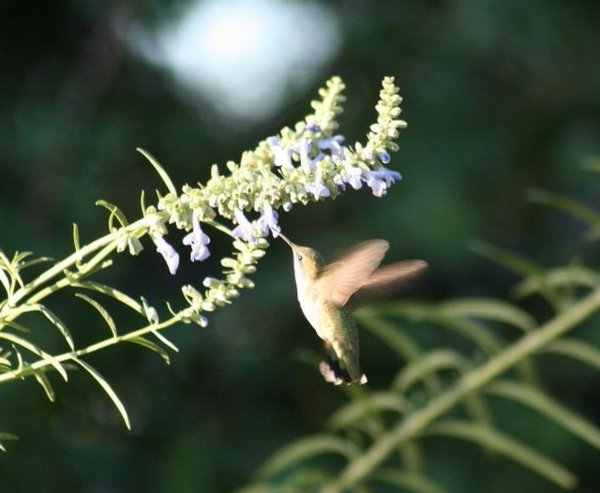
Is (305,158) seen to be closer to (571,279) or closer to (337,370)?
(337,370)

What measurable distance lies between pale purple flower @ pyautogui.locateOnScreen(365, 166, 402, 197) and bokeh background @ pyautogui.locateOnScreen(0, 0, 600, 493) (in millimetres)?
2990

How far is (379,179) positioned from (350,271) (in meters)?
0.33

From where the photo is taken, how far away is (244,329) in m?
4.50

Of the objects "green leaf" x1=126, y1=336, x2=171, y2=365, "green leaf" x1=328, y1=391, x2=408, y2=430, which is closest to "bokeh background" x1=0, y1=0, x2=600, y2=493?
"green leaf" x1=328, y1=391, x2=408, y2=430

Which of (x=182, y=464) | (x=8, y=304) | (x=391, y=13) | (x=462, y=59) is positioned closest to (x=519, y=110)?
(x=462, y=59)

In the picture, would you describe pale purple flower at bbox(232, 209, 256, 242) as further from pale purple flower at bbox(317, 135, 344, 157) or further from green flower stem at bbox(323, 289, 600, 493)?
green flower stem at bbox(323, 289, 600, 493)

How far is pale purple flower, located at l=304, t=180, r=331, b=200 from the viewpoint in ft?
3.19

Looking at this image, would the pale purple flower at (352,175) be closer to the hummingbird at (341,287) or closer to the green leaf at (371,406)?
the hummingbird at (341,287)

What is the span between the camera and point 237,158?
14.4 feet

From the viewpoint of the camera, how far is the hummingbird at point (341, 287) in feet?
4.35

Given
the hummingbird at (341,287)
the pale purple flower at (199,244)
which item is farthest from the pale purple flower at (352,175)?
the hummingbird at (341,287)

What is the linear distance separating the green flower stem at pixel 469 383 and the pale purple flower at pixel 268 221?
1.03 meters

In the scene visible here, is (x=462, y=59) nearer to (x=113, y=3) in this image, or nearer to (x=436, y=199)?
(x=436, y=199)

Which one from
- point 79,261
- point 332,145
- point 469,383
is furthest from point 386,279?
point 469,383
